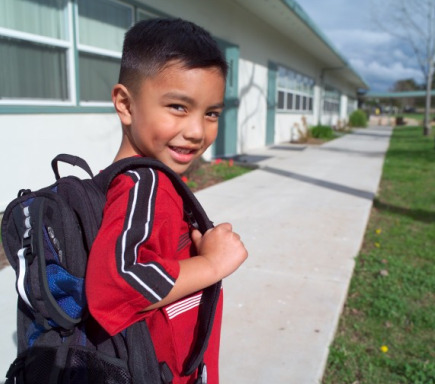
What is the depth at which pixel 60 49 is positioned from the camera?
486 centimetres

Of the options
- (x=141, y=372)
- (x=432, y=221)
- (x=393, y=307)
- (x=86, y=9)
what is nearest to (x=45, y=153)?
(x=86, y=9)

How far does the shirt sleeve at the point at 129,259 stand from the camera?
2.73 feet

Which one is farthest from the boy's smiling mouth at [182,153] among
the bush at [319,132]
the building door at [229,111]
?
the bush at [319,132]

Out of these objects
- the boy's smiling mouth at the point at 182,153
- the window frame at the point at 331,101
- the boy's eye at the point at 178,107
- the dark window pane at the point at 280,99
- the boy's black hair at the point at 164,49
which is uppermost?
the window frame at the point at 331,101

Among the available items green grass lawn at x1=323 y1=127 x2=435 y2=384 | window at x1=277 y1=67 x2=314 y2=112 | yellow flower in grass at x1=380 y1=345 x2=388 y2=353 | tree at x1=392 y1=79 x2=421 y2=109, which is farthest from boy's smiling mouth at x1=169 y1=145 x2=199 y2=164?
tree at x1=392 y1=79 x2=421 y2=109

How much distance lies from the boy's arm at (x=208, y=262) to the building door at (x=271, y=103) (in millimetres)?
11392

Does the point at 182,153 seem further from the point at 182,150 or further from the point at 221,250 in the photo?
the point at 221,250

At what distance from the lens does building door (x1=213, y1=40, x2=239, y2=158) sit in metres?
9.02

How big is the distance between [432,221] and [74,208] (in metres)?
4.76

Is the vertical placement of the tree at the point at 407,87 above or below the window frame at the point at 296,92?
above

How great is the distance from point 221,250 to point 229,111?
8510 mm

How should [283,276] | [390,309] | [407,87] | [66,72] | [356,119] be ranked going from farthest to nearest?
[407,87] < [356,119] < [66,72] < [283,276] < [390,309]

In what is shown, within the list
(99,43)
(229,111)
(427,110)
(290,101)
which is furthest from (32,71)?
(427,110)

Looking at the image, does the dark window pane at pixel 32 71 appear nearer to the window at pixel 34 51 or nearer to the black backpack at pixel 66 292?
the window at pixel 34 51
